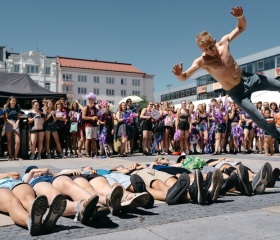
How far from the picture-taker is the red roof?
83688 mm

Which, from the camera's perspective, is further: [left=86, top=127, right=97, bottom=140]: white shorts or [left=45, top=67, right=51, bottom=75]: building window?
[left=45, top=67, right=51, bottom=75]: building window

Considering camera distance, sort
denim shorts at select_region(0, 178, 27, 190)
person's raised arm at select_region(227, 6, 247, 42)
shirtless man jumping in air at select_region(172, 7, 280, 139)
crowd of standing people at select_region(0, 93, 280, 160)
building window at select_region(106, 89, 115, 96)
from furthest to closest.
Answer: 1. building window at select_region(106, 89, 115, 96)
2. crowd of standing people at select_region(0, 93, 280, 160)
3. person's raised arm at select_region(227, 6, 247, 42)
4. shirtless man jumping in air at select_region(172, 7, 280, 139)
5. denim shorts at select_region(0, 178, 27, 190)

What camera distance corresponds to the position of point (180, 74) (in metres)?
5.11

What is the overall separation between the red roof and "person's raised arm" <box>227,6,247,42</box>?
80.1m

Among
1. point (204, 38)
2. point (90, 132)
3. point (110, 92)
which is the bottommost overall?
point (90, 132)

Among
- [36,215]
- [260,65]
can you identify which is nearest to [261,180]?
[36,215]

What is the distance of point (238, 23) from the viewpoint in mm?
5121

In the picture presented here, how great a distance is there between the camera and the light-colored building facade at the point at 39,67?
78.4 meters

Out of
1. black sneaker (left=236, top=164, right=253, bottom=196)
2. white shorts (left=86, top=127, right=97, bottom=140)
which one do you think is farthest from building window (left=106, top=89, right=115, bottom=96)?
black sneaker (left=236, top=164, right=253, bottom=196)

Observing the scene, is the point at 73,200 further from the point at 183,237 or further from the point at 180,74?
the point at 180,74

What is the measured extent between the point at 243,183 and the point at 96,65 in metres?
86.1

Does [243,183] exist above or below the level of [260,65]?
below

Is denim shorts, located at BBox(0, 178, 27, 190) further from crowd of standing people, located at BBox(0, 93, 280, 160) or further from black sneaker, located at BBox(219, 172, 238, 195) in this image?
crowd of standing people, located at BBox(0, 93, 280, 160)

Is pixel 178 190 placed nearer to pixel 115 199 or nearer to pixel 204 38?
pixel 115 199
